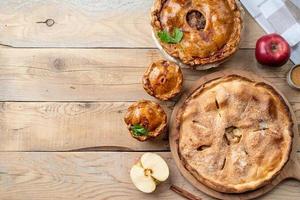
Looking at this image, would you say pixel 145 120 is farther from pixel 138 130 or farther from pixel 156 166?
pixel 156 166

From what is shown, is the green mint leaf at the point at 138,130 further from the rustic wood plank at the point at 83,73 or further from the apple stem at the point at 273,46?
the apple stem at the point at 273,46

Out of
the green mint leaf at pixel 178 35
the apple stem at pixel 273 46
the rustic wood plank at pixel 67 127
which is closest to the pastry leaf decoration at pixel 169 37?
the green mint leaf at pixel 178 35

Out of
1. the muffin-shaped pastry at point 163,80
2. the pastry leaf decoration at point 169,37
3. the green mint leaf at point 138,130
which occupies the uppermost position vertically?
the pastry leaf decoration at point 169,37

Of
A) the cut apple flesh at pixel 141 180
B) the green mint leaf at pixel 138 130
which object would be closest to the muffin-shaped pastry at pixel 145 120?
the green mint leaf at pixel 138 130

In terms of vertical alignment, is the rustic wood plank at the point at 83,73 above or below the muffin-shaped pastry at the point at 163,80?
below

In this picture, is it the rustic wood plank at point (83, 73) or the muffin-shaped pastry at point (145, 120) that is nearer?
the muffin-shaped pastry at point (145, 120)

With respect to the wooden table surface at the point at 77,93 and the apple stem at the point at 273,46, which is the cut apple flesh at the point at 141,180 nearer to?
the wooden table surface at the point at 77,93

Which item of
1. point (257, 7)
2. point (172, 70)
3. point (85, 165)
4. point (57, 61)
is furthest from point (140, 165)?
point (257, 7)
